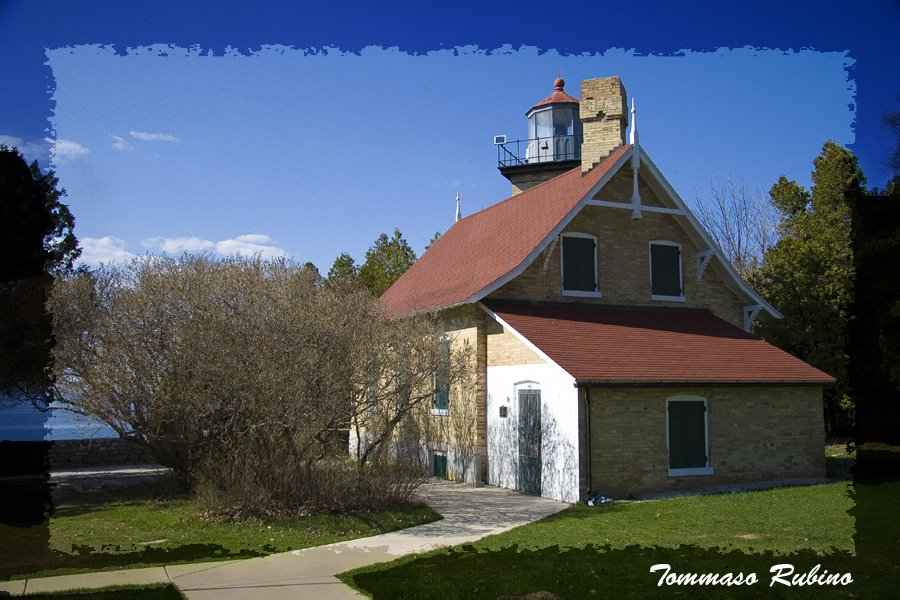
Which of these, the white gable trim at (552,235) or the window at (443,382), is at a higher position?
the white gable trim at (552,235)

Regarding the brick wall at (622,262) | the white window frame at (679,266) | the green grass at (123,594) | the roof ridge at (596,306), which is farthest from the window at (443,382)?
the green grass at (123,594)

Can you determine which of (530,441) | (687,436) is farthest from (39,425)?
(687,436)

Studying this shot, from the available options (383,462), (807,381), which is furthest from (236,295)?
(807,381)

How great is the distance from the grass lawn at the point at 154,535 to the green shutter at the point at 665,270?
983cm

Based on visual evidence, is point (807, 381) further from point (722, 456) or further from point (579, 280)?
point (579, 280)

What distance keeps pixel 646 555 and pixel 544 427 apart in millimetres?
6084

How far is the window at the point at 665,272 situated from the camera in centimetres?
2012

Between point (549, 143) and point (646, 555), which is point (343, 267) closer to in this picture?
point (549, 143)

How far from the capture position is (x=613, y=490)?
14812 mm

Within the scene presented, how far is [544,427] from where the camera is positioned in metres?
15.6

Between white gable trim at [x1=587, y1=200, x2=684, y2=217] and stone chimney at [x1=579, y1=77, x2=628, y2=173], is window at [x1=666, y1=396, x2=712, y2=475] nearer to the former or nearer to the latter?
white gable trim at [x1=587, y1=200, x2=684, y2=217]

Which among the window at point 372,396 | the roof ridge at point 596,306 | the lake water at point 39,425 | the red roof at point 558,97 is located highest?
the red roof at point 558,97

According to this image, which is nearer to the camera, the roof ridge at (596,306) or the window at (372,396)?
the window at (372,396)

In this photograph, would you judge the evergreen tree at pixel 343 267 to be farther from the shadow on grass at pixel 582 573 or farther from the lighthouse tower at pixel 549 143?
the shadow on grass at pixel 582 573
